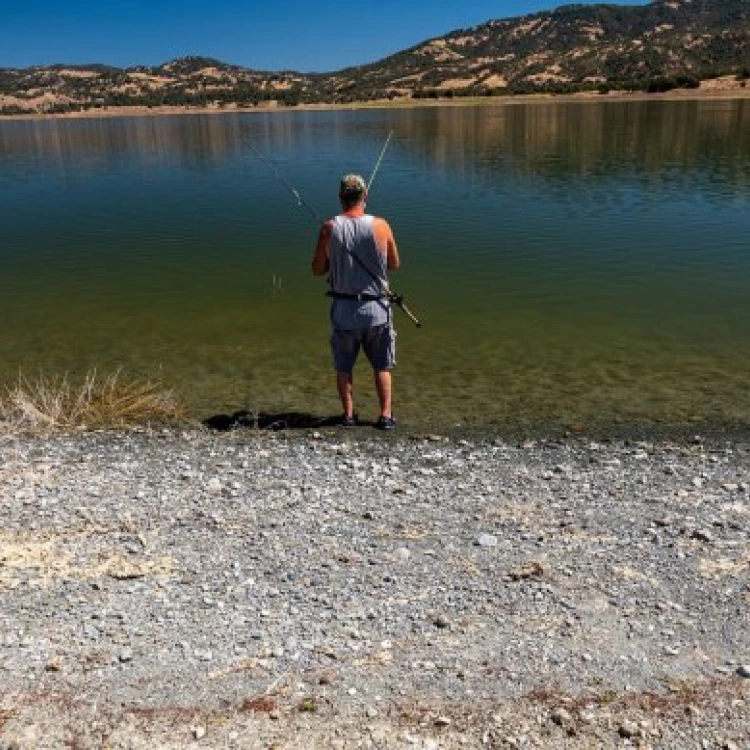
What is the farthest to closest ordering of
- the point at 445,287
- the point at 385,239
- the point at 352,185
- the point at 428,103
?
1. the point at 428,103
2. the point at 445,287
3. the point at 385,239
4. the point at 352,185

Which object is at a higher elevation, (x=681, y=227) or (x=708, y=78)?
(x=708, y=78)

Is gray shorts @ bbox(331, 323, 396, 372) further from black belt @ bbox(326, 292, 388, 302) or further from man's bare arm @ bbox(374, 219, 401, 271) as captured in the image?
man's bare arm @ bbox(374, 219, 401, 271)

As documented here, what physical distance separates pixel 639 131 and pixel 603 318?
146 feet

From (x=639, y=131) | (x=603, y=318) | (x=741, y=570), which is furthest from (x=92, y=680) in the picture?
(x=639, y=131)

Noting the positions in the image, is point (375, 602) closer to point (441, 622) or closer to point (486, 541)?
point (441, 622)

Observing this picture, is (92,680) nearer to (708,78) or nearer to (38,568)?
(38,568)

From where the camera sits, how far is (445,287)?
1702 centimetres

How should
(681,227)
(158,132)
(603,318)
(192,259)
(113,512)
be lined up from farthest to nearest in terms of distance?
(158,132) < (681,227) < (192,259) < (603,318) < (113,512)

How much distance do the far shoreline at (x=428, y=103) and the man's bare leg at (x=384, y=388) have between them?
9340 centimetres

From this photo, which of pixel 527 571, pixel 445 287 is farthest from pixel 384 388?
pixel 445 287

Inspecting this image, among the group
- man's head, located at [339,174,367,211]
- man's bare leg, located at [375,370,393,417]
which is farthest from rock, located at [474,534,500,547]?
man's head, located at [339,174,367,211]

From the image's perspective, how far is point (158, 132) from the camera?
271 ft

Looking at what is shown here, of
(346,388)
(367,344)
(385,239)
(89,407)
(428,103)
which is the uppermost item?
(428,103)

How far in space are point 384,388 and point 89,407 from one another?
3878 mm
